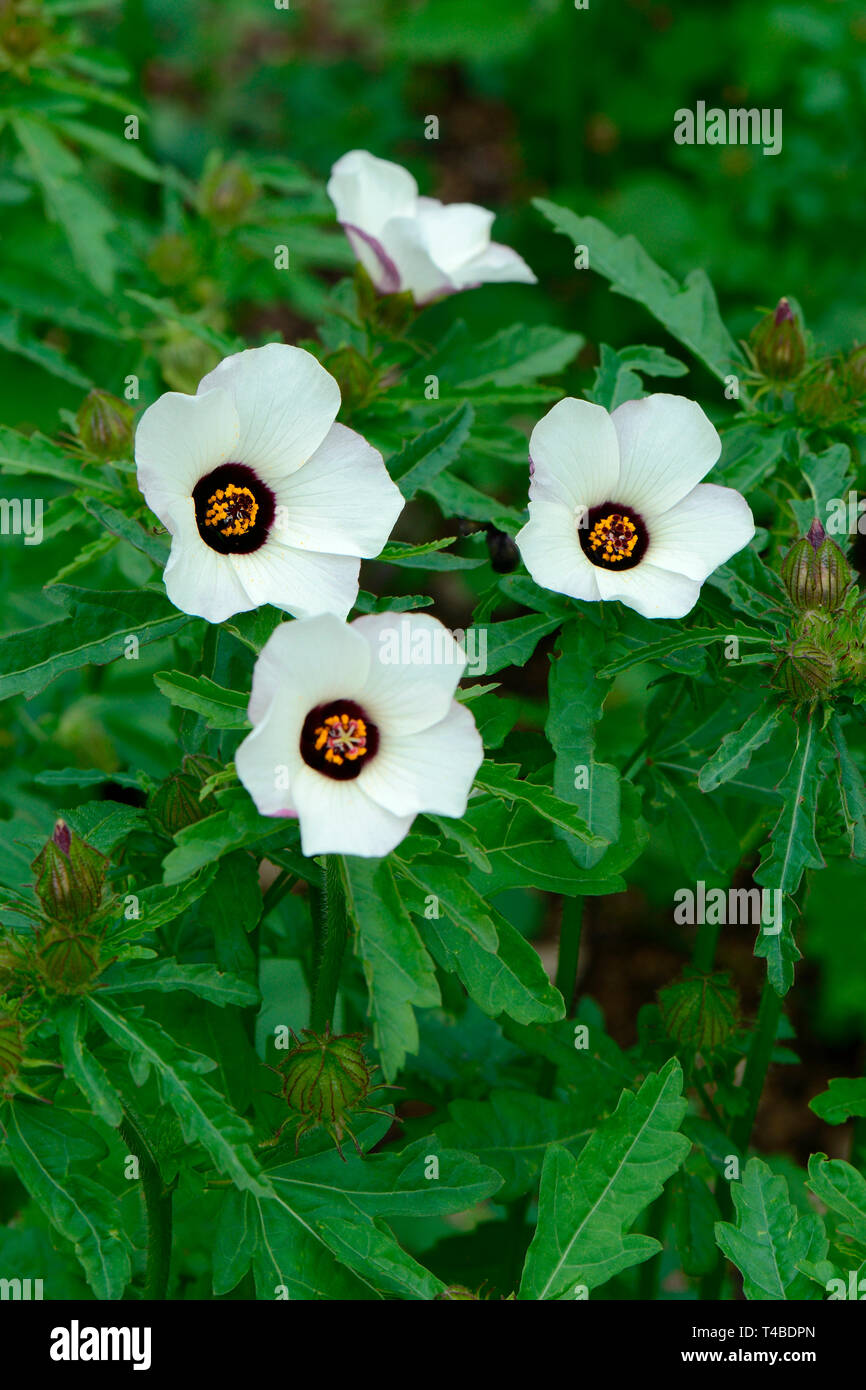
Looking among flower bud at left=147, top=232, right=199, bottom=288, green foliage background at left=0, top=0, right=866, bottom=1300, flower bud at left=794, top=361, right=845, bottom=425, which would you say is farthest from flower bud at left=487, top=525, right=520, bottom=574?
flower bud at left=147, top=232, right=199, bottom=288

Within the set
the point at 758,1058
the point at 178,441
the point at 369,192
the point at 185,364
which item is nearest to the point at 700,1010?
the point at 758,1058

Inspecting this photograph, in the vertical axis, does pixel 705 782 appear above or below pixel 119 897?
above

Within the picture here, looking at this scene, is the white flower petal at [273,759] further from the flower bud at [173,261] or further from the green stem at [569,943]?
the flower bud at [173,261]

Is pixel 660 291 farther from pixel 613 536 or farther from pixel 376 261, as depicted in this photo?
pixel 613 536

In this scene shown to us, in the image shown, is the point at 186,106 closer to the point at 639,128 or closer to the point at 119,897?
the point at 639,128

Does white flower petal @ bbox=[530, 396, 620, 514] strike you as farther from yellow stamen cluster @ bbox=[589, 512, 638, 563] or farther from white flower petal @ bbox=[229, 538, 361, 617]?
white flower petal @ bbox=[229, 538, 361, 617]

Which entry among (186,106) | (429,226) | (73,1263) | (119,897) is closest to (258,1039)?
(73,1263)
